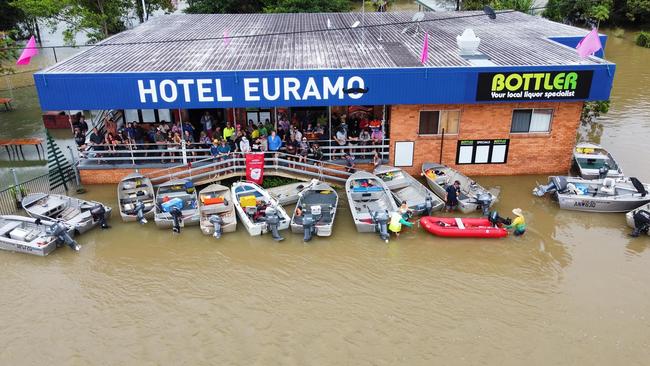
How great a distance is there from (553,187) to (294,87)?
1076 centimetres

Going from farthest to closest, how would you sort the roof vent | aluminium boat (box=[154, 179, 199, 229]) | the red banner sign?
the roof vent
the red banner sign
aluminium boat (box=[154, 179, 199, 229])

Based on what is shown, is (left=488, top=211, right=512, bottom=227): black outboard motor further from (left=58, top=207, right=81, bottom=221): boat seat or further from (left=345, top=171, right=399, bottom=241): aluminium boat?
(left=58, top=207, right=81, bottom=221): boat seat

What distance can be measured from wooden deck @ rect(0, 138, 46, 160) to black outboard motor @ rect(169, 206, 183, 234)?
11538mm

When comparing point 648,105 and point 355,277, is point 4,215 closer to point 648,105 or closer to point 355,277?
point 355,277

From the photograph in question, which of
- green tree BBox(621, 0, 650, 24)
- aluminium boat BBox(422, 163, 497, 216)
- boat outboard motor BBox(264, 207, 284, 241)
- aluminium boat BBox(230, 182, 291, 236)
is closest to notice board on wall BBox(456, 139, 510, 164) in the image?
aluminium boat BBox(422, 163, 497, 216)

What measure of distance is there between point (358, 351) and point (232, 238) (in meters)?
6.65

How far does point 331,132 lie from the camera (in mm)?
21781

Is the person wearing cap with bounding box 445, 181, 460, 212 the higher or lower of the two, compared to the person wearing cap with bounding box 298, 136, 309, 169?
lower

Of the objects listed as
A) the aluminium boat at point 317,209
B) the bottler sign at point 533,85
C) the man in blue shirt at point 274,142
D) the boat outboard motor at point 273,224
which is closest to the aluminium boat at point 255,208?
the boat outboard motor at point 273,224

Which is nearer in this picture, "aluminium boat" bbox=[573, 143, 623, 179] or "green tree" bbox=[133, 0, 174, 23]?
"aluminium boat" bbox=[573, 143, 623, 179]

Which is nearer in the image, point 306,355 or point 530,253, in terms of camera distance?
point 306,355

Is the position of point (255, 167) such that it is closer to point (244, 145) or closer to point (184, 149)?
point (244, 145)

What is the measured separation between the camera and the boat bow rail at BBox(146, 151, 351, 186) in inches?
778

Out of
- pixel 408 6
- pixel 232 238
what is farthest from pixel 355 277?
pixel 408 6
